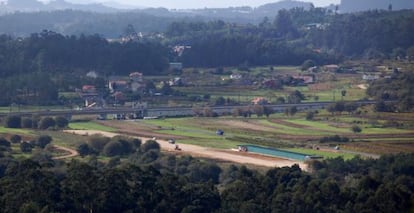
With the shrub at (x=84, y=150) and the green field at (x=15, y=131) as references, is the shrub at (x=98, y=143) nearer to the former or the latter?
→ the shrub at (x=84, y=150)

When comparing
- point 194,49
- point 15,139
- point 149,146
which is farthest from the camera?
point 194,49

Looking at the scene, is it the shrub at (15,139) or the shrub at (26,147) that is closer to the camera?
the shrub at (26,147)

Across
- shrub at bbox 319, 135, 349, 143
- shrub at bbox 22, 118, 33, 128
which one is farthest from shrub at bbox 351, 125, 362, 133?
shrub at bbox 22, 118, 33, 128

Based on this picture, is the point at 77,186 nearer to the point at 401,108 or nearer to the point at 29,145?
the point at 29,145

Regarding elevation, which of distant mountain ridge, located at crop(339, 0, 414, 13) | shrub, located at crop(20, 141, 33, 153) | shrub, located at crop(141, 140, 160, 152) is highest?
distant mountain ridge, located at crop(339, 0, 414, 13)

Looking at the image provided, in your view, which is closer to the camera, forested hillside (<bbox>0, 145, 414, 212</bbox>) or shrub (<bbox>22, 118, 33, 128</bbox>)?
forested hillside (<bbox>0, 145, 414, 212</bbox>)

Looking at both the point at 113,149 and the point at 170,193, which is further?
the point at 113,149

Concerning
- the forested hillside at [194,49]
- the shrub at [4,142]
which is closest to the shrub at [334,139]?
the shrub at [4,142]

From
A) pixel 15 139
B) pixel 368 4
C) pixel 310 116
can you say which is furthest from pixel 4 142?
pixel 368 4

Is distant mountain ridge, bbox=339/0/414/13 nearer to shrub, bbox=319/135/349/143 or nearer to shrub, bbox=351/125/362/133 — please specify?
shrub, bbox=351/125/362/133

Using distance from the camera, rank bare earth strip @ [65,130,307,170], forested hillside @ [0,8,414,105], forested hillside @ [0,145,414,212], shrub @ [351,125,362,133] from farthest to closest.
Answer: forested hillside @ [0,8,414,105], shrub @ [351,125,362,133], bare earth strip @ [65,130,307,170], forested hillside @ [0,145,414,212]

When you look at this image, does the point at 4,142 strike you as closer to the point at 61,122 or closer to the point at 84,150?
the point at 84,150

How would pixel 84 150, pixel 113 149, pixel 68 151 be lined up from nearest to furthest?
1. pixel 113 149
2. pixel 84 150
3. pixel 68 151
